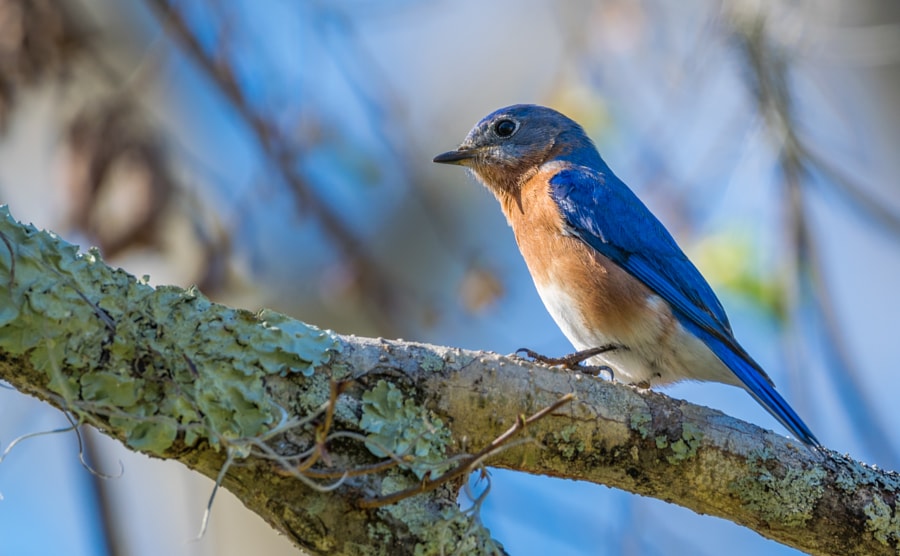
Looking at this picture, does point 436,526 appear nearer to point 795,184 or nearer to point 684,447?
point 684,447

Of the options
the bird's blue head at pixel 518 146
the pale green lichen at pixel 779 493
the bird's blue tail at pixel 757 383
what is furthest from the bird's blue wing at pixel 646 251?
the pale green lichen at pixel 779 493

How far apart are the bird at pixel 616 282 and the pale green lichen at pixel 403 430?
45.2 inches

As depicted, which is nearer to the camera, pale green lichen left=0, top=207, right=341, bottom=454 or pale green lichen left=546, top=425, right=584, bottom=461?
pale green lichen left=0, top=207, right=341, bottom=454

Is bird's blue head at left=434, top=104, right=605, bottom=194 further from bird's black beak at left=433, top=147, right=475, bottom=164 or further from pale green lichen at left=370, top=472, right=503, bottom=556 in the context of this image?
pale green lichen at left=370, top=472, right=503, bottom=556

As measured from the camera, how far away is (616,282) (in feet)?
14.2

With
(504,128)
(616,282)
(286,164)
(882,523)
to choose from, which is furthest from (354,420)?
(286,164)

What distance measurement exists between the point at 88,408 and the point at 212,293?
289 centimetres

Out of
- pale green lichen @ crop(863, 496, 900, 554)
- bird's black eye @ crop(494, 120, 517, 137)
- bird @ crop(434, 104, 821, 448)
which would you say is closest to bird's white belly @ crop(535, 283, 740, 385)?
bird @ crop(434, 104, 821, 448)

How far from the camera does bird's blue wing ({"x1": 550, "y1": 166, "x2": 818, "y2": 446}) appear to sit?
417 cm

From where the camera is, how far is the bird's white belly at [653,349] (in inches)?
166

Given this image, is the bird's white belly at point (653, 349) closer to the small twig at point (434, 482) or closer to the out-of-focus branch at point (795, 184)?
the out-of-focus branch at point (795, 184)

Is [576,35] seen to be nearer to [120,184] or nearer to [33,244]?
[120,184]

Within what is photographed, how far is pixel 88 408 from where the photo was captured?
232cm

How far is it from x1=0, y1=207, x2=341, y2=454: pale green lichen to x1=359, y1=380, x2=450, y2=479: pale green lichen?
0.71ft
